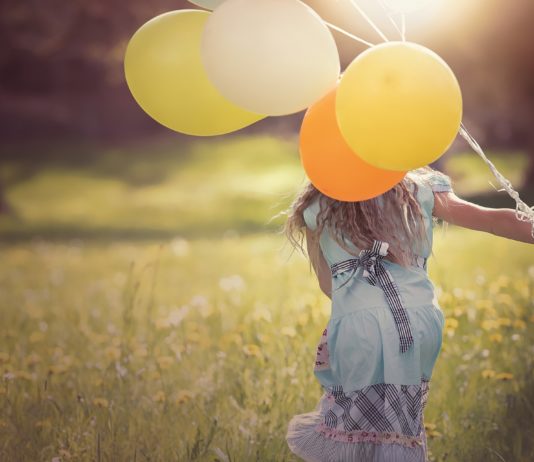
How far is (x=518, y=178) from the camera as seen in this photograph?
9.95 meters

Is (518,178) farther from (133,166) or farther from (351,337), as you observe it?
(351,337)

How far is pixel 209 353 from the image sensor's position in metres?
3.49

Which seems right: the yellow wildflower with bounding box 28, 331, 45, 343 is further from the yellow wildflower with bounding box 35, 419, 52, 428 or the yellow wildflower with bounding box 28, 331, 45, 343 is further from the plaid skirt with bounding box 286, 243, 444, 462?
the plaid skirt with bounding box 286, 243, 444, 462

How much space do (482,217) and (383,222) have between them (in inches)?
10.1

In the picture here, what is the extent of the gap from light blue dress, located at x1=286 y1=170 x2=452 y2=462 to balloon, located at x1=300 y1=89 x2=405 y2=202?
29 cm

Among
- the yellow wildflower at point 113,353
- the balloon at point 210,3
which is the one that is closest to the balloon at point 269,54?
the balloon at point 210,3

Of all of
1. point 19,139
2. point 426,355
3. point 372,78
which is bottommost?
point 19,139


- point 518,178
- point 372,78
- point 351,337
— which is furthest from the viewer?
point 518,178

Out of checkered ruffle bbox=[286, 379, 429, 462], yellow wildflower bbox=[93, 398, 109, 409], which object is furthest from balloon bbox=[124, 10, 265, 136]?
yellow wildflower bbox=[93, 398, 109, 409]

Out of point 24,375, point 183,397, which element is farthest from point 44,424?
point 183,397

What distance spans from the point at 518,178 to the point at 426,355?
26.8 ft

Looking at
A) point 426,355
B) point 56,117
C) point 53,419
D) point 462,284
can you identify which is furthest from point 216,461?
point 56,117

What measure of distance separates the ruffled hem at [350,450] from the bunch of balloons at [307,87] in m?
0.65

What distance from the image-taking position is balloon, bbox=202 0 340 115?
76.4 inches
